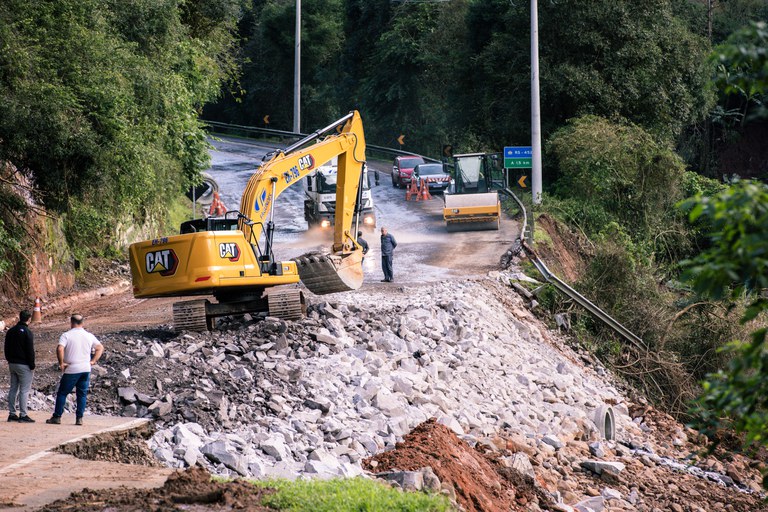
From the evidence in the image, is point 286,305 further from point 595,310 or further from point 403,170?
point 403,170

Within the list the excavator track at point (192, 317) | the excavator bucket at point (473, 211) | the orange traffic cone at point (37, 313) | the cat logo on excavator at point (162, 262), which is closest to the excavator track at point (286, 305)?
the excavator track at point (192, 317)

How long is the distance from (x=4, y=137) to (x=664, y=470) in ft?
49.4

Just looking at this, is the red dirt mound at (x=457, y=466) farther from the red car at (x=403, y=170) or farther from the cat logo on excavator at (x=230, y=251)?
the red car at (x=403, y=170)

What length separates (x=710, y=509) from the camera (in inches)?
624

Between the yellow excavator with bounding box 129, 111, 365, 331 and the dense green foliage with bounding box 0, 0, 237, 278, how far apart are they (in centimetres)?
561

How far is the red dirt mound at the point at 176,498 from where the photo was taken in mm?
9109

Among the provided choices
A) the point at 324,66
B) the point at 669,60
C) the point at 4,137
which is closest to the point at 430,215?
the point at 669,60

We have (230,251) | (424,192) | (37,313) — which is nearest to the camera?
(230,251)

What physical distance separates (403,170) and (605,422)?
27.9m

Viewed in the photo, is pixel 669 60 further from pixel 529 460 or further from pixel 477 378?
pixel 529 460

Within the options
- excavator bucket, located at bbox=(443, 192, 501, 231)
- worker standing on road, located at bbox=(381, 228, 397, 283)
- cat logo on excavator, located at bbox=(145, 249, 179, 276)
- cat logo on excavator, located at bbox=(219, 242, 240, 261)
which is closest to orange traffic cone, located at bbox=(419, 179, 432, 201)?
excavator bucket, located at bbox=(443, 192, 501, 231)

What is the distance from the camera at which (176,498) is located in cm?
930

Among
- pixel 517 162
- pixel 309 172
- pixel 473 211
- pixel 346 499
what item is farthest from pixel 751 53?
pixel 517 162

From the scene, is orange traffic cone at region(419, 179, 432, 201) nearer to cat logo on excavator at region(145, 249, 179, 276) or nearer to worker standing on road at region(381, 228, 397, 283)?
worker standing on road at region(381, 228, 397, 283)
